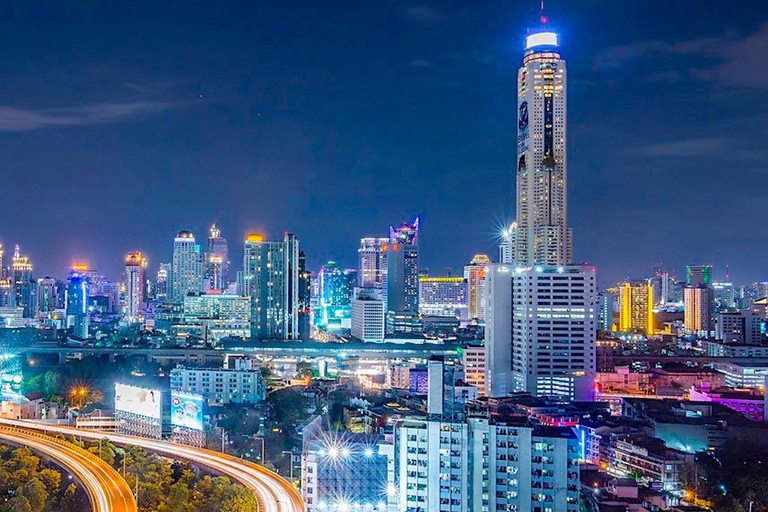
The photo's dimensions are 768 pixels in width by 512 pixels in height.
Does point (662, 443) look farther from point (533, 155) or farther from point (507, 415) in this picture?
point (533, 155)

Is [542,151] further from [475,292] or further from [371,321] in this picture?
[475,292]

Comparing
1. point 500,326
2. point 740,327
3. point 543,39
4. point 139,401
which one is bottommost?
point 139,401

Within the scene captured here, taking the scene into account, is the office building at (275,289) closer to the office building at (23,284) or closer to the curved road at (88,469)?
the curved road at (88,469)

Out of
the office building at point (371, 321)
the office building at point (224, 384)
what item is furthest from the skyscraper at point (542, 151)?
the office building at point (224, 384)

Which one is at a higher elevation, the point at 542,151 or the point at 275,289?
the point at 542,151

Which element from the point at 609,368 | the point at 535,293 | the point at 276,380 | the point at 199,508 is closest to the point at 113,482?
the point at 199,508

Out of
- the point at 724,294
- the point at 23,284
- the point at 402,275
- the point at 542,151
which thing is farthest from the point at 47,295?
the point at 724,294
